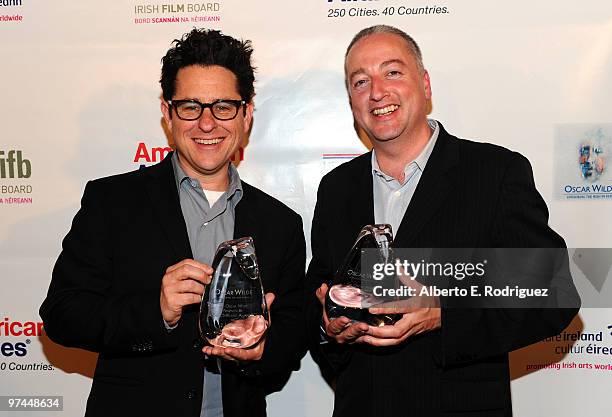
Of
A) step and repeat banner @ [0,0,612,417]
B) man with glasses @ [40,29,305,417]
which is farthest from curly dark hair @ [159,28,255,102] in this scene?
step and repeat banner @ [0,0,612,417]

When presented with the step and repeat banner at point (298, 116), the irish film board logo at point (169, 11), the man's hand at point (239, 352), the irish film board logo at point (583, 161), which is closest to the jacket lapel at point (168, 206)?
the man's hand at point (239, 352)

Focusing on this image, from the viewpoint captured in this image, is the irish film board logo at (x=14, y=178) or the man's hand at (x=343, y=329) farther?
the irish film board logo at (x=14, y=178)

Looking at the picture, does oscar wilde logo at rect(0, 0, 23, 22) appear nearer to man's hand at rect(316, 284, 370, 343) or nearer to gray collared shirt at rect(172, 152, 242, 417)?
gray collared shirt at rect(172, 152, 242, 417)

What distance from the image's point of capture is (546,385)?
2.47 metres

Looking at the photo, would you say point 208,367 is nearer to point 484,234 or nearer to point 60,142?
point 484,234

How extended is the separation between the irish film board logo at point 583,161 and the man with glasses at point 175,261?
1176 mm

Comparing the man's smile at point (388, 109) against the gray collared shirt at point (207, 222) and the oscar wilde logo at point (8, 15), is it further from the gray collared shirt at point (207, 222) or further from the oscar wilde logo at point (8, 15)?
the oscar wilde logo at point (8, 15)

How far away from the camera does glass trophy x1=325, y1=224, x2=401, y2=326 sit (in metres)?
1.53

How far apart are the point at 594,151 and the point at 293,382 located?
4.69 ft

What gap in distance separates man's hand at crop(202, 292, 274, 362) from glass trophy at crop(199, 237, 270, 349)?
12mm

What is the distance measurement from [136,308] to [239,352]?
27cm

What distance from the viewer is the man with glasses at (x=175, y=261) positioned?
5.47 feet

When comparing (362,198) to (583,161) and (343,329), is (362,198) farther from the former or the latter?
(583,161)

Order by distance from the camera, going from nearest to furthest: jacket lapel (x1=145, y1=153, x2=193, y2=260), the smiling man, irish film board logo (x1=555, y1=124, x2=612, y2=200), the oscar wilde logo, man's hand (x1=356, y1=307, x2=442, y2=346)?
1. man's hand (x1=356, y1=307, x2=442, y2=346)
2. the smiling man
3. jacket lapel (x1=145, y1=153, x2=193, y2=260)
4. irish film board logo (x1=555, y1=124, x2=612, y2=200)
5. the oscar wilde logo
